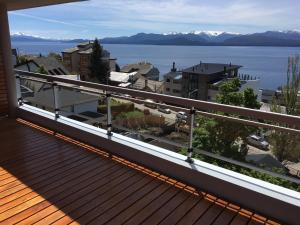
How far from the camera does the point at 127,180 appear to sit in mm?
3154

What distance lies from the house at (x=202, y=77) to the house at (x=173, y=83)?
3.57 feet

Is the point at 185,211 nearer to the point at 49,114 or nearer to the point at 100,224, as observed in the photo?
the point at 100,224

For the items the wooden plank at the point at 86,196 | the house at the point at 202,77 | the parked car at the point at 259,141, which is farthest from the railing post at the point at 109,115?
the house at the point at 202,77

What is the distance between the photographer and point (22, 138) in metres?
4.41

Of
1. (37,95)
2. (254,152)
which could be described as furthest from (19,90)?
(254,152)

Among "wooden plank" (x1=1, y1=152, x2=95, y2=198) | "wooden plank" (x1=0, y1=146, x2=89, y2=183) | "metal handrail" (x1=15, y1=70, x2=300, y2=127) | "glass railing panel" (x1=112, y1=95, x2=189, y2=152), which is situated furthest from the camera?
"glass railing panel" (x1=112, y1=95, x2=189, y2=152)

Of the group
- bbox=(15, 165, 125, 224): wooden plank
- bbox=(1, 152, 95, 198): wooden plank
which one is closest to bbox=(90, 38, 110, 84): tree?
bbox=(1, 152, 95, 198): wooden plank

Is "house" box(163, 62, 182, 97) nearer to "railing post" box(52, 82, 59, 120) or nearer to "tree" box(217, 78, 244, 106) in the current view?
"tree" box(217, 78, 244, 106)

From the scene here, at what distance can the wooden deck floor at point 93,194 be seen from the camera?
8.20ft

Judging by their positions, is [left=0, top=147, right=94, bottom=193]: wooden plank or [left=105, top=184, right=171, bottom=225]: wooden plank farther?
[left=0, top=147, right=94, bottom=193]: wooden plank

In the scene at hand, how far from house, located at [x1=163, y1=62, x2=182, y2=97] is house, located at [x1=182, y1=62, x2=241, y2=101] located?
1.09 meters

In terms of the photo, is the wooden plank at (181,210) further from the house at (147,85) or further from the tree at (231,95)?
the house at (147,85)

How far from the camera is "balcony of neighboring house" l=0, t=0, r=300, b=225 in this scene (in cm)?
250

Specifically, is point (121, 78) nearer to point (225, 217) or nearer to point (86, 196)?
point (86, 196)
